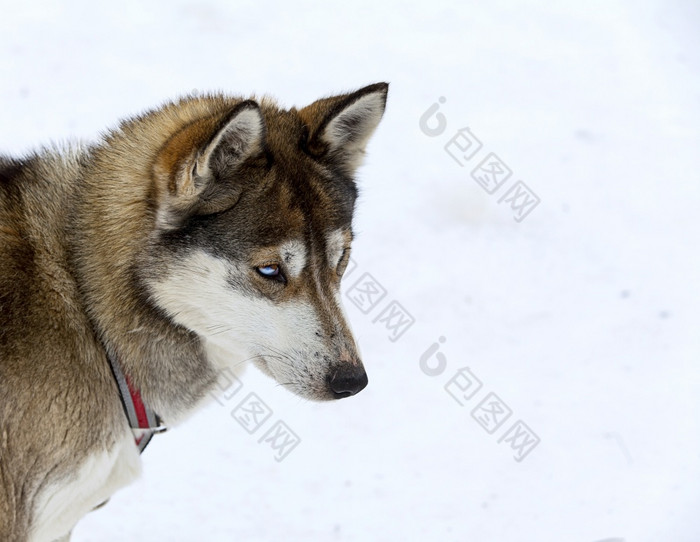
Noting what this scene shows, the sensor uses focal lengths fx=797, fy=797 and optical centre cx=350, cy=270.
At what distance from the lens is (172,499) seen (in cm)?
446

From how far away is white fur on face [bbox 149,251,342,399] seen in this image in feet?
9.52

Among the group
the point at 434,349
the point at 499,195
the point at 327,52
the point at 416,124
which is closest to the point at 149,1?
the point at 327,52

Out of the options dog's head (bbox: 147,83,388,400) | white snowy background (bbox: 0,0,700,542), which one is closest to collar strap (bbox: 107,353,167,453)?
dog's head (bbox: 147,83,388,400)

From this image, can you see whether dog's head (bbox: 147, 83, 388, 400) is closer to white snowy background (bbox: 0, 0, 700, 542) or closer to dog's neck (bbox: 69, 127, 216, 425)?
dog's neck (bbox: 69, 127, 216, 425)

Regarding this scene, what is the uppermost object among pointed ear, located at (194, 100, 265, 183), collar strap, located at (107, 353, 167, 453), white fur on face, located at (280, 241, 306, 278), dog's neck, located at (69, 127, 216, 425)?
pointed ear, located at (194, 100, 265, 183)

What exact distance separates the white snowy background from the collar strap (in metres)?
1.37

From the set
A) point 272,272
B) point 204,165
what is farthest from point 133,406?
point 204,165

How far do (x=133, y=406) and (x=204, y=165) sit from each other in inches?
39.4

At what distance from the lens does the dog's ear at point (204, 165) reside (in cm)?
277

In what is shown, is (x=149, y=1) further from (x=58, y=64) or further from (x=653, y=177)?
(x=653, y=177)

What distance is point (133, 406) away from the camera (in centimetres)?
309

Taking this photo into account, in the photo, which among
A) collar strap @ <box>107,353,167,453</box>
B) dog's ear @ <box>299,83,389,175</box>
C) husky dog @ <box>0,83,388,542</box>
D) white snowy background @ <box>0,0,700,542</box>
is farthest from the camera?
white snowy background @ <box>0,0,700,542</box>

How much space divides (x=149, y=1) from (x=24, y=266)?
577 centimetres

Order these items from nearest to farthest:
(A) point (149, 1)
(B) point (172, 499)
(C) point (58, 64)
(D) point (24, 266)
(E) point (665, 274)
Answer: (D) point (24, 266) → (B) point (172, 499) → (E) point (665, 274) → (C) point (58, 64) → (A) point (149, 1)
